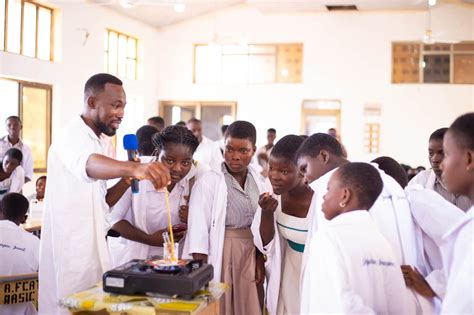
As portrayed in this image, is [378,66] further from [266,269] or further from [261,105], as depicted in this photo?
[266,269]

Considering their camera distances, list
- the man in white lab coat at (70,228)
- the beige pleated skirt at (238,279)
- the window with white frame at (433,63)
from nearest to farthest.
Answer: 1. the man in white lab coat at (70,228)
2. the beige pleated skirt at (238,279)
3. the window with white frame at (433,63)

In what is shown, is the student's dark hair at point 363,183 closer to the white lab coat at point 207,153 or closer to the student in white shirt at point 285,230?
the student in white shirt at point 285,230

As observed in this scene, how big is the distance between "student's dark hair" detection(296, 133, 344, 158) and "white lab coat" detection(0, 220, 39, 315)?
1.80 meters

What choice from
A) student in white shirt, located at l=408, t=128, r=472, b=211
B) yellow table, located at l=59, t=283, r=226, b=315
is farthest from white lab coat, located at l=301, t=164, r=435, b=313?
student in white shirt, located at l=408, t=128, r=472, b=211

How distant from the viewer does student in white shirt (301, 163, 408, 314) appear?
5.68 feet

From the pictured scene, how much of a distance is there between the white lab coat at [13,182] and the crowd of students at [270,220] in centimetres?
255

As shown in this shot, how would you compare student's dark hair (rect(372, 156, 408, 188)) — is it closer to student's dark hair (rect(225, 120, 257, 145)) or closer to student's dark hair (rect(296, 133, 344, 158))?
student's dark hair (rect(296, 133, 344, 158))

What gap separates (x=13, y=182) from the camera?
6059 millimetres

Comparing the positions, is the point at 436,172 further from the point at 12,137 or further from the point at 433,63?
the point at 433,63

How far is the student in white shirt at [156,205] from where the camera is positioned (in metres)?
2.68

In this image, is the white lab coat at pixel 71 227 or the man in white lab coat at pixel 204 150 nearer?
the white lab coat at pixel 71 227

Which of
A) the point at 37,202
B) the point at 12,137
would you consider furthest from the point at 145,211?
the point at 12,137

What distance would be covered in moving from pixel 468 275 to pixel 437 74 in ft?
32.9

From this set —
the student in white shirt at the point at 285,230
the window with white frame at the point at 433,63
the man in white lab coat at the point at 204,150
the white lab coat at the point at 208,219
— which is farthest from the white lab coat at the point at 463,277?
the window with white frame at the point at 433,63
